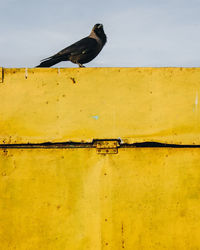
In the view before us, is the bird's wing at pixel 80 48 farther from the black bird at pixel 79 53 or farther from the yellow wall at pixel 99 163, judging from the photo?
the yellow wall at pixel 99 163

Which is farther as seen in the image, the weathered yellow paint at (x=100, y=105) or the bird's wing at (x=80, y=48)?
the bird's wing at (x=80, y=48)

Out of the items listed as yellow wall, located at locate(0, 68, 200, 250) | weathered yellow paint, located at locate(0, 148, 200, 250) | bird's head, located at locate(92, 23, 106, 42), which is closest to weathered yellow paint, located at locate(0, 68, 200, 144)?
yellow wall, located at locate(0, 68, 200, 250)

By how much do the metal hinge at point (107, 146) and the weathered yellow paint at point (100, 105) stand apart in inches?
2.3

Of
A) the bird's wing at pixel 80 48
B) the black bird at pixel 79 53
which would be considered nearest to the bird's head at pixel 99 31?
the black bird at pixel 79 53

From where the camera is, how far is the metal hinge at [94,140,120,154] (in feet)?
9.40

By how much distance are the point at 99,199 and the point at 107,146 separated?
49cm

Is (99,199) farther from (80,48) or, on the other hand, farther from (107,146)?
(80,48)

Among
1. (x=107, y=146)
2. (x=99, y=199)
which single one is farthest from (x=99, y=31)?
(x=99, y=199)

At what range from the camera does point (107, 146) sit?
287cm

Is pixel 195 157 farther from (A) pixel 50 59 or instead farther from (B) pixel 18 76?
(A) pixel 50 59

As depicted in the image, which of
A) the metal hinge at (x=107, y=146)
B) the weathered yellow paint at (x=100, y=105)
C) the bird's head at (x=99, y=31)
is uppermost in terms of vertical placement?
the bird's head at (x=99, y=31)

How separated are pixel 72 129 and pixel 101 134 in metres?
0.28

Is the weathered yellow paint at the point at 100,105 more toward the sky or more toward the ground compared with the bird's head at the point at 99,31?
more toward the ground

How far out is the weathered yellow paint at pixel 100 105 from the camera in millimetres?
2912
